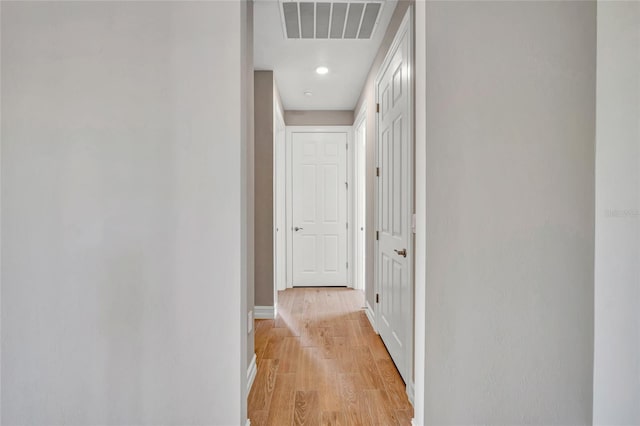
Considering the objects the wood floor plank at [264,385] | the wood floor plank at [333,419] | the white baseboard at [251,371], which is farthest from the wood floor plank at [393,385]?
the white baseboard at [251,371]

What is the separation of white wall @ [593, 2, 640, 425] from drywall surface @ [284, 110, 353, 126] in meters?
3.45

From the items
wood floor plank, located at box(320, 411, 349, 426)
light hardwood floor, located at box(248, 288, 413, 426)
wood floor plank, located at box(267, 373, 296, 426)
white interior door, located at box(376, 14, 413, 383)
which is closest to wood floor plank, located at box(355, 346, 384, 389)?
light hardwood floor, located at box(248, 288, 413, 426)

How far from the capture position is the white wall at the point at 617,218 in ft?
4.74

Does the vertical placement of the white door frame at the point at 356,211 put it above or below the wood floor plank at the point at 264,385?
above

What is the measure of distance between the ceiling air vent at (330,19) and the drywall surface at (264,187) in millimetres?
820

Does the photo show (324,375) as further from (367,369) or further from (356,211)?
(356,211)

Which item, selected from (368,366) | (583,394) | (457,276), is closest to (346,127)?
(368,366)

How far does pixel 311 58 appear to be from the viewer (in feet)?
10.2
